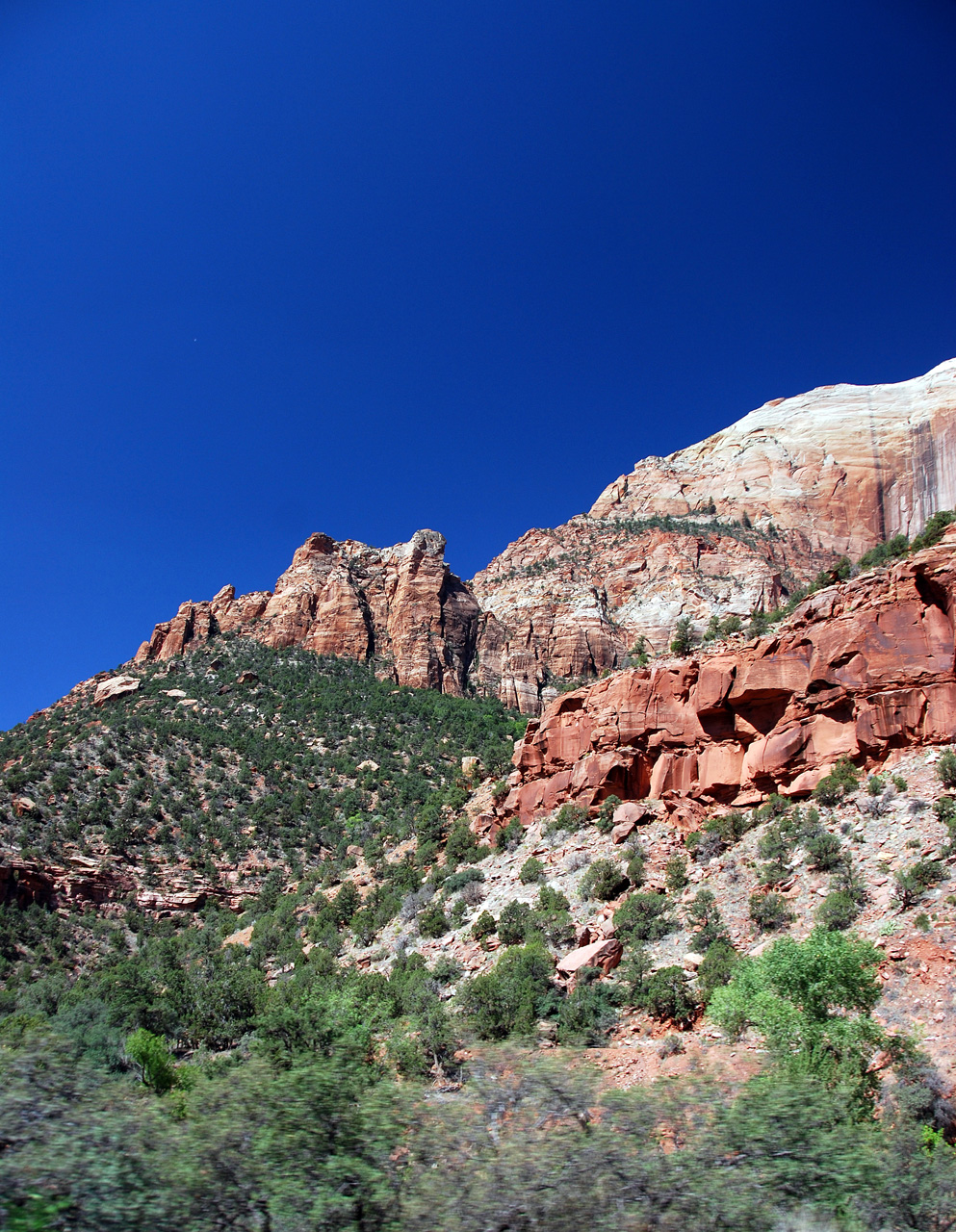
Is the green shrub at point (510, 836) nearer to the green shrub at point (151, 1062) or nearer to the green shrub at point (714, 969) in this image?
the green shrub at point (714, 969)

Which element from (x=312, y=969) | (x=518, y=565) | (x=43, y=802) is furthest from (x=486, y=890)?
(x=518, y=565)

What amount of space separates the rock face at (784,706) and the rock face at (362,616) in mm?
45575

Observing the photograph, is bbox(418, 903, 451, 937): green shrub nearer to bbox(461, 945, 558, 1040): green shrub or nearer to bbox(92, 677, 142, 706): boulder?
bbox(461, 945, 558, 1040): green shrub

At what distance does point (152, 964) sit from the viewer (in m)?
28.7

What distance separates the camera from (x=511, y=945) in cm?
1964

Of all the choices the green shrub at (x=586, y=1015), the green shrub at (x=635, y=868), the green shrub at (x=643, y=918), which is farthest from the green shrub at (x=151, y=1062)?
the green shrub at (x=635, y=868)

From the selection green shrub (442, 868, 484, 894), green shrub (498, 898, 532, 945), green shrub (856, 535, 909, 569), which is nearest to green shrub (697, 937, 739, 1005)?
green shrub (498, 898, 532, 945)

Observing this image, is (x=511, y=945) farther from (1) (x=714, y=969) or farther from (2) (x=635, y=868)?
(1) (x=714, y=969)

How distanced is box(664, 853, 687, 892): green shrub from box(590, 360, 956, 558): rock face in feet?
253

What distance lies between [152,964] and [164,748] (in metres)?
22.4

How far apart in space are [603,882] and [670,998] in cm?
616

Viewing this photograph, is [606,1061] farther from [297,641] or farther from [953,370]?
[953,370]

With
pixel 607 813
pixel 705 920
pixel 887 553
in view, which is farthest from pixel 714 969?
pixel 887 553

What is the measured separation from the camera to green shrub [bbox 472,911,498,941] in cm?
2095
